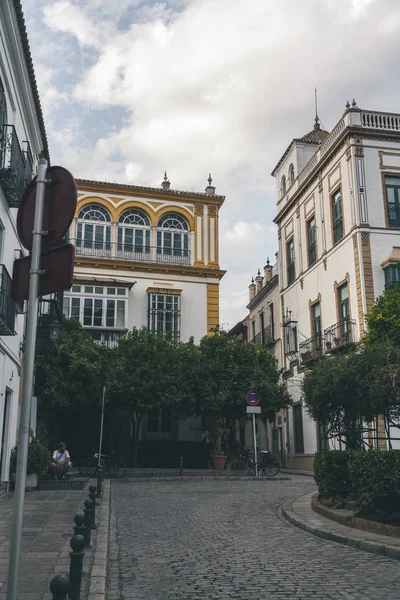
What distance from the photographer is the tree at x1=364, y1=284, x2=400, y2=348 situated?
2105cm

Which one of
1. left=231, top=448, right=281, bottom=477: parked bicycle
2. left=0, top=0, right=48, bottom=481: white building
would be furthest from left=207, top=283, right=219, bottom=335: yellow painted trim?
left=0, top=0, right=48, bottom=481: white building

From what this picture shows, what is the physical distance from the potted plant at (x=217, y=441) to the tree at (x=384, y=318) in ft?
29.1

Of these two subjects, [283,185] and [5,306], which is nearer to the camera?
[5,306]

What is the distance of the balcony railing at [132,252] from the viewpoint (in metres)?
32.8

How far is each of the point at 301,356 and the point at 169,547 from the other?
857 inches

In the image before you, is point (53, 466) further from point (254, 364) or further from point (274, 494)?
point (254, 364)

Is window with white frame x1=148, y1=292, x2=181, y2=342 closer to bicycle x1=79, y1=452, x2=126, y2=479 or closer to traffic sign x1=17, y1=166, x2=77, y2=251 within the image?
bicycle x1=79, y1=452, x2=126, y2=479

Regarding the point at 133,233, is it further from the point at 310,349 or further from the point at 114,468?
the point at 114,468

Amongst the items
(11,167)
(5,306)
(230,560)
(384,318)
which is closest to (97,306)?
(384,318)

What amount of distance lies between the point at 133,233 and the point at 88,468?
14653 millimetres

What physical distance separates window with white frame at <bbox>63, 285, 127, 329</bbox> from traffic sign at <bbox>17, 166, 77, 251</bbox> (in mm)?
26623

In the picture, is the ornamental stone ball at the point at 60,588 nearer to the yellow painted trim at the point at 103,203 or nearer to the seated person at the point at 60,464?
the seated person at the point at 60,464

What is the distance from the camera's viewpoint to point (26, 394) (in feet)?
13.2

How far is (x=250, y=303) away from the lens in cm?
4262
